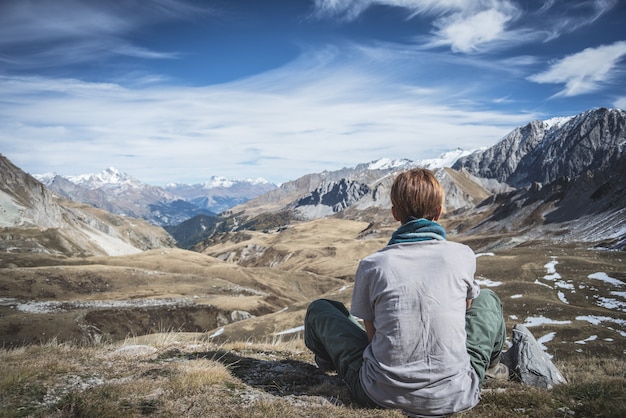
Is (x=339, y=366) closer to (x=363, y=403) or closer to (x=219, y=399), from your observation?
(x=363, y=403)

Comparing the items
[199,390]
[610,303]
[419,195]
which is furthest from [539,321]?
[199,390]

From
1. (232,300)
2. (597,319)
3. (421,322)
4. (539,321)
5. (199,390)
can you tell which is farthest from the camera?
(232,300)

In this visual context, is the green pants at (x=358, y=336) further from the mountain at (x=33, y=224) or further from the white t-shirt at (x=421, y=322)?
the mountain at (x=33, y=224)

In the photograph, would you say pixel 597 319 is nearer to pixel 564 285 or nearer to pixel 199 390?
pixel 564 285

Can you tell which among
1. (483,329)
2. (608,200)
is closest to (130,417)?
(483,329)

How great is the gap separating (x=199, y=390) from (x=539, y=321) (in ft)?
129

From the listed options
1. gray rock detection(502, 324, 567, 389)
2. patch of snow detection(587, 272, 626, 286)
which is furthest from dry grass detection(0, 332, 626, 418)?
patch of snow detection(587, 272, 626, 286)

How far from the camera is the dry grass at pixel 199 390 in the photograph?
17.9 ft

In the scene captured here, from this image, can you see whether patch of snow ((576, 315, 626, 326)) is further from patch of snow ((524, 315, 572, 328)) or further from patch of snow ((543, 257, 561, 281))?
patch of snow ((543, 257, 561, 281))

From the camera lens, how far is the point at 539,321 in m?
36.0

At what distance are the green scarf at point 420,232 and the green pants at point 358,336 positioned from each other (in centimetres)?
196

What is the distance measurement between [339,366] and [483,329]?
2.63 meters

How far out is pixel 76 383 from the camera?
691cm

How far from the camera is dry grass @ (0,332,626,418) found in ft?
17.9
